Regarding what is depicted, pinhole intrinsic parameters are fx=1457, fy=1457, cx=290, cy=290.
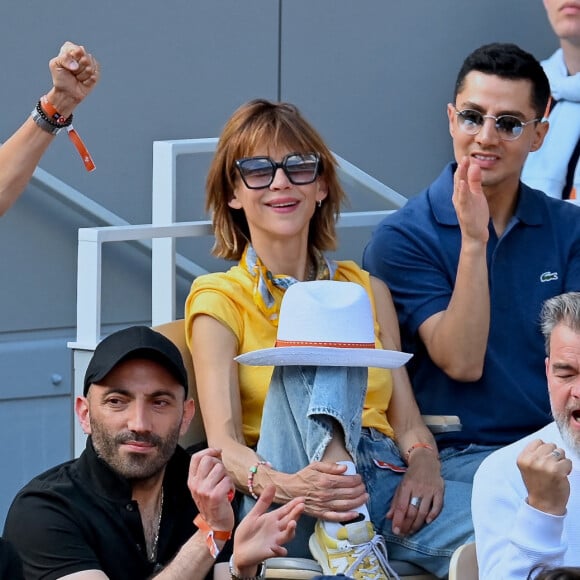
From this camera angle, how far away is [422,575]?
3.62 meters

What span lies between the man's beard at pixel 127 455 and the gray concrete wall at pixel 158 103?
2.04 meters

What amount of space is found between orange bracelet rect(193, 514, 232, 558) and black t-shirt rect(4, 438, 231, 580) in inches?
6.5

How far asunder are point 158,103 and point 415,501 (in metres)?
2.41

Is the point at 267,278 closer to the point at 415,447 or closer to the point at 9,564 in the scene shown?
the point at 415,447

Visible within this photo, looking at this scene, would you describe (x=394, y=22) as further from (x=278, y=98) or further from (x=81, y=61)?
(x=81, y=61)

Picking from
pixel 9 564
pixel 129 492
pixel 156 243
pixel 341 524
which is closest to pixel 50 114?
pixel 156 243

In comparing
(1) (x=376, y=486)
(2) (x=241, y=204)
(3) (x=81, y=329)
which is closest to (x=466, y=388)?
(1) (x=376, y=486)

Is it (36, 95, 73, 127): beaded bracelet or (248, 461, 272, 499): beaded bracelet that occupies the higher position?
(36, 95, 73, 127): beaded bracelet

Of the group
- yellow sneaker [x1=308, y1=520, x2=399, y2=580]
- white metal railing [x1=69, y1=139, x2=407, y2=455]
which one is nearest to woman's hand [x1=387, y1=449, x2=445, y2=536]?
yellow sneaker [x1=308, y1=520, x2=399, y2=580]

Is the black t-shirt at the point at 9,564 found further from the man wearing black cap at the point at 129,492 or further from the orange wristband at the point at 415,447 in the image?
the orange wristband at the point at 415,447

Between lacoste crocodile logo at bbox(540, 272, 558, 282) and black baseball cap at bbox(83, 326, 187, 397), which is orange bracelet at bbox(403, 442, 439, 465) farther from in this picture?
black baseball cap at bbox(83, 326, 187, 397)

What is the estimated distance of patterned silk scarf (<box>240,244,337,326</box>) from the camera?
3895mm

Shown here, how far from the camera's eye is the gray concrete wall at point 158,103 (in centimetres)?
525

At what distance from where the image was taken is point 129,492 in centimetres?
323
